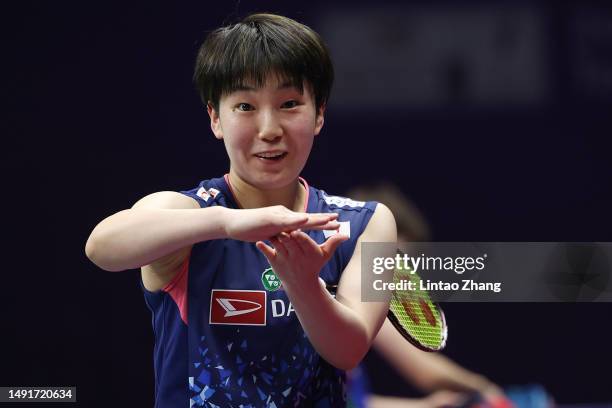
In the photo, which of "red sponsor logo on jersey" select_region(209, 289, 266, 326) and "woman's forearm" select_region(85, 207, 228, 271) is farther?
"red sponsor logo on jersey" select_region(209, 289, 266, 326)

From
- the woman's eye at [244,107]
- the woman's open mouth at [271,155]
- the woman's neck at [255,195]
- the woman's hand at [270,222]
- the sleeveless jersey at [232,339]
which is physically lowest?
the sleeveless jersey at [232,339]

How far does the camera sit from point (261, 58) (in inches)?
69.2

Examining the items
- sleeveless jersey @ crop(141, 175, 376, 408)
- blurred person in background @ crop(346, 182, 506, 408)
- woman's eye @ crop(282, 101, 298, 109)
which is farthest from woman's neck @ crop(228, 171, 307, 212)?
blurred person in background @ crop(346, 182, 506, 408)

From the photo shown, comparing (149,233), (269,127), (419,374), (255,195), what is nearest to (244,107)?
(269,127)

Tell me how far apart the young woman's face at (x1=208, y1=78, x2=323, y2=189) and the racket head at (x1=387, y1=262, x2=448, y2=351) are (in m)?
0.37

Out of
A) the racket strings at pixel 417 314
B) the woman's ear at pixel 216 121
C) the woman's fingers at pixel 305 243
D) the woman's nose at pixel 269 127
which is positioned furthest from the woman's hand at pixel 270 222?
the racket strings at pixel 417 314

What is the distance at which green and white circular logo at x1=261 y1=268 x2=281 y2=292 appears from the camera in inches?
70.2

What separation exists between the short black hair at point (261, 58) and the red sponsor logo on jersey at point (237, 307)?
1.08 feet

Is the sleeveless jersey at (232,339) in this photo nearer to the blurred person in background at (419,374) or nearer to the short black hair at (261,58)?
the short black hair at (261,58)

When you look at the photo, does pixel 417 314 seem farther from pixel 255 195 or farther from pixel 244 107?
pixel 244 107

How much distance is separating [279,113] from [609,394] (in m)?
2.23

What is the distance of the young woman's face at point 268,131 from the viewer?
174cm

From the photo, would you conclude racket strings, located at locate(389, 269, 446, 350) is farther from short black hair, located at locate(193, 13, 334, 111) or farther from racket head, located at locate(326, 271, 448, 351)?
short black hair, located at locate(193, 13, 334, 111)

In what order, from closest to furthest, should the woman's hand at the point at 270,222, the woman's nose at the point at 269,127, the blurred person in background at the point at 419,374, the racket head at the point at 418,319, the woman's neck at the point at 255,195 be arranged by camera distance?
the woman's hand at the point at 270,222 → the woman's nose at the point at 269,127 → the woman's neck at the point at 255,195 → the racket head at the point at 418,319 → the blurred person in background at the point at 419,374
